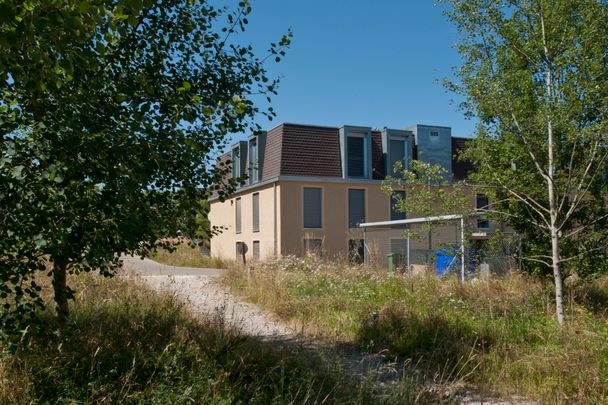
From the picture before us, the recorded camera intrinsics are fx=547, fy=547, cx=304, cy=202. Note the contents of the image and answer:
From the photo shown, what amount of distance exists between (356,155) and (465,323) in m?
17.3

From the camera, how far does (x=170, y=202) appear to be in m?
5.26

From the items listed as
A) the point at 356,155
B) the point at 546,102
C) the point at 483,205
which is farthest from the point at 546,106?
the point at 356,155

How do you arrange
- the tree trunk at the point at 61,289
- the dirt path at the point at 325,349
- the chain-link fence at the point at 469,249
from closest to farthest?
1. the tree trunk at the point at 61,289
2. the dirt path at the point at 325,349
3. the chain-link fence at the point at 469,249

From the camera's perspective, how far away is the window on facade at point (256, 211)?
25.8 meters

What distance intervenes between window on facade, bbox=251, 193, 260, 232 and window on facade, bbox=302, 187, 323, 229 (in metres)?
2.96

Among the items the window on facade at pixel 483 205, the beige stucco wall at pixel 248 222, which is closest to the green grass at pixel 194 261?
the beige stucco wall at pixel 248 222

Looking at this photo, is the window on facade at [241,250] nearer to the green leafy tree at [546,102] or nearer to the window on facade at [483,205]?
the window on facade at [483,205]

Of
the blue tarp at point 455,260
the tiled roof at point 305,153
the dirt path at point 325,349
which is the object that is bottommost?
the dirt path at point 325,349

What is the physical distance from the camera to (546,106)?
8.26 m

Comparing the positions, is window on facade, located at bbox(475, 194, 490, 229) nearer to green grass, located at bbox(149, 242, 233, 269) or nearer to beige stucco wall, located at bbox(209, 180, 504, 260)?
beige stucco wall, located at bbox(209, 180, 504, 260)

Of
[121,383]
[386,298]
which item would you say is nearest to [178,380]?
[121,383]

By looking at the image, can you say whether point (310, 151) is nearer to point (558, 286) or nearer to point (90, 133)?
point (558, 286)

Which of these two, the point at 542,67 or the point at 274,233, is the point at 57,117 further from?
the point at 274,233

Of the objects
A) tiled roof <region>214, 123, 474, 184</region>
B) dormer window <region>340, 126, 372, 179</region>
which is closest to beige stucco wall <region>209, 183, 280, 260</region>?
tiled roof <region>214, 123, 474, 184</region>
